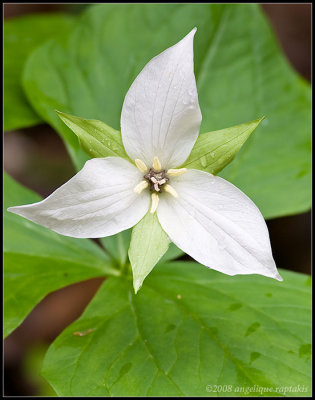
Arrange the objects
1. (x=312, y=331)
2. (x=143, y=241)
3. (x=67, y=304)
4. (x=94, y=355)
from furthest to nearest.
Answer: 1. (x=67, y=304)
2. (x=312, y=331)
3. (x=94, y=355)
4. (x=143, y=241)

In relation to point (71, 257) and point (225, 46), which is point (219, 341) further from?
point (225, 46)

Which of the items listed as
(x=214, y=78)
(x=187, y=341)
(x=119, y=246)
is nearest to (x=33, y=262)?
(x=119, y=246)

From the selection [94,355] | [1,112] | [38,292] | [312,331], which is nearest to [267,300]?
[312,331]

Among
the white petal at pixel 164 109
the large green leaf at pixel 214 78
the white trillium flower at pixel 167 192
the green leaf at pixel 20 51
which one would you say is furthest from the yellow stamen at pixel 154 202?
the green leaf at pixel 20 51

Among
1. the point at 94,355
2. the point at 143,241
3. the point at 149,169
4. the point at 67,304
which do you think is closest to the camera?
the point at 143,241

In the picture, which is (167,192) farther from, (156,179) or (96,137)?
(96,137)

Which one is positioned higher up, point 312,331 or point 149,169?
point 149,169
